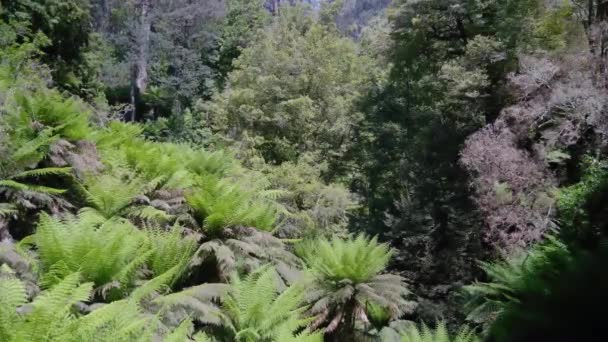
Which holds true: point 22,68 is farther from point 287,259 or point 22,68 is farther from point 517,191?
point 517,191

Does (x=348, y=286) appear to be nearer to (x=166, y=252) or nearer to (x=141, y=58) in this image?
(x=166, y=252)

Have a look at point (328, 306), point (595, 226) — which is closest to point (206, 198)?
point (328, 306)

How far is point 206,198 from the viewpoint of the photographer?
586 centimetres

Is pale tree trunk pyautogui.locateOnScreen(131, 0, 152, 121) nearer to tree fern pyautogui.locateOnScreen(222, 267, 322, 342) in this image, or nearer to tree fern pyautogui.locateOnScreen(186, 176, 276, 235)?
tree fern pyautogui.locateOnScreen(186, 176, 276, 235)

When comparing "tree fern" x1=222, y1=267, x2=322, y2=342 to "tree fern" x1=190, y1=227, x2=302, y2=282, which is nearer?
"tree fern" x1=222, y1=267, x2=322, y2=342

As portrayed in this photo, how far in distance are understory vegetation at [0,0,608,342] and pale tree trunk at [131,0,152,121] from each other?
29cm

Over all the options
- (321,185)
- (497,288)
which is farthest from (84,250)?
(321,185)

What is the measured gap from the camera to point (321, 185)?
12.8 m

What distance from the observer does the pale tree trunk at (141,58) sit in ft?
65.3

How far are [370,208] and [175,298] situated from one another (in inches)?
363

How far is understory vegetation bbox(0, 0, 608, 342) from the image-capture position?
3.87 metres

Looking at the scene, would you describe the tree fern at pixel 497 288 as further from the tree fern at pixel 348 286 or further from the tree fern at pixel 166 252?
the tree fern at pixel 166 252

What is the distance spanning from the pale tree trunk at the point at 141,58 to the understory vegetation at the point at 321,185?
0.95 feet

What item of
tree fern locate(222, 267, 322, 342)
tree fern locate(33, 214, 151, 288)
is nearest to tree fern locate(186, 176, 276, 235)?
tree fern locate(222, 267, 322, 342)
